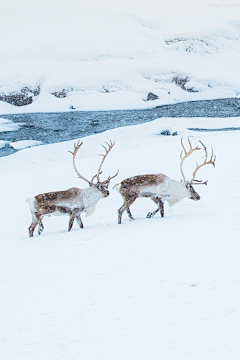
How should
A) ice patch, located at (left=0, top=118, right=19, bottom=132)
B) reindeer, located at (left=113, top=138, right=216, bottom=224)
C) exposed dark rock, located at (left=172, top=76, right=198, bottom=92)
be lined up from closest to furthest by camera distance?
reindeer, located at (left=113, top=138, right=216, bottom=224), ice patch, located at (left=0, top=118, right=19, bottom=132), exposed dark rock, located at (left=172, top=76, right=198, bottom=92)

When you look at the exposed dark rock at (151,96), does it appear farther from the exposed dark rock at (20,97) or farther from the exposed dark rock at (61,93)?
the exposed dark rock at (20,97)

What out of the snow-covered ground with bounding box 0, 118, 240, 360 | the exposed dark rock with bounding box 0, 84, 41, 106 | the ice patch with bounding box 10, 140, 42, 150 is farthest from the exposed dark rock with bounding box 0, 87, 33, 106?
the snow-covered ground with bounding box 0, 118, 240, 360

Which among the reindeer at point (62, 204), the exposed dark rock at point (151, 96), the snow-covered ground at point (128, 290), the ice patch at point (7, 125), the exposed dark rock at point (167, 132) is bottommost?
the snow-covered ground at point (128, 290)

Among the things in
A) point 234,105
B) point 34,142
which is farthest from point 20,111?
Result: point 234,105

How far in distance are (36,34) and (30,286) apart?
41.1 m

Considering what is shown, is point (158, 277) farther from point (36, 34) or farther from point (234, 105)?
point (36, 34)

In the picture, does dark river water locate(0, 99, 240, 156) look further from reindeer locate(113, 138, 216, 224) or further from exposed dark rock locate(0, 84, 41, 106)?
reindeer locate(113, 138, 216, 224)

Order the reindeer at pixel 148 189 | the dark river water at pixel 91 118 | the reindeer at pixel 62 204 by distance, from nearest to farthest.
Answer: the reindeer at pixel 62 204
the reindeer at pixel 148 189
the dark river water at pixel 91 118

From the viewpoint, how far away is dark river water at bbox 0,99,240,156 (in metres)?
23.4

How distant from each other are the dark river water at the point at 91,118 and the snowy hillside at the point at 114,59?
1546 mm

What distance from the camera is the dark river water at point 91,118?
2336 centimetres

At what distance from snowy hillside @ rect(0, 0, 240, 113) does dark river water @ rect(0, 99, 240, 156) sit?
155 centimetres

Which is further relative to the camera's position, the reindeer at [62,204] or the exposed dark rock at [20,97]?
the exposed dark rock at [20,97]

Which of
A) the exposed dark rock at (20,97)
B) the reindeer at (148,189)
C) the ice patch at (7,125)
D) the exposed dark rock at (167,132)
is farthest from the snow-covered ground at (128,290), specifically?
the exposed dark rock at (20,97)
